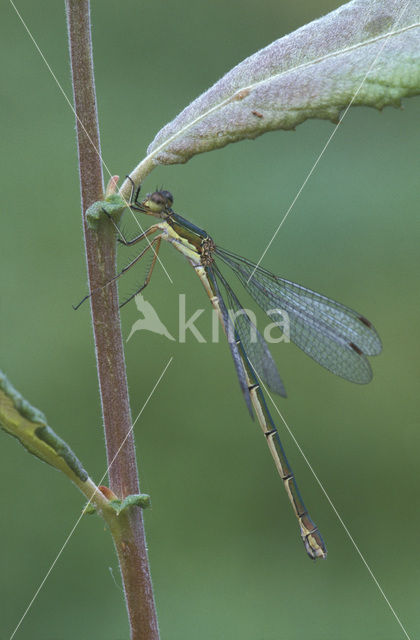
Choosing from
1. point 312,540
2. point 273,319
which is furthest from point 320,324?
point 312,540

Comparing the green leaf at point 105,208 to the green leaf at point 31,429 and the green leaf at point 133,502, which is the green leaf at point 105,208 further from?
the green leaf at point 133,502

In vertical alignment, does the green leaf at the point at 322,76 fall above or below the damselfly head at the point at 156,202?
below

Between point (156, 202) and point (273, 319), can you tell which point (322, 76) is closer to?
point (156, 202)

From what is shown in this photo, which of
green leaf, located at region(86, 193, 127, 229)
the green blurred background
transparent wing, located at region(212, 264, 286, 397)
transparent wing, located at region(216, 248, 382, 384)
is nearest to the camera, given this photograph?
green leaf, located at region(86, 193, 127, 229)

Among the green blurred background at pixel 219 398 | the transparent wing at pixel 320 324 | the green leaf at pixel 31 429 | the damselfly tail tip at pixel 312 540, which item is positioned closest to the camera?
the green leaf at pixel 31 429

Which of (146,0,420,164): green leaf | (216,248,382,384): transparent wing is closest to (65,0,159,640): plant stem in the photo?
(146,0,420,164): green leaf

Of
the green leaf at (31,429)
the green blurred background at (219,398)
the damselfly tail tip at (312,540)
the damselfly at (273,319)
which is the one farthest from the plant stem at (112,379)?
the green blurred background at (219,398)

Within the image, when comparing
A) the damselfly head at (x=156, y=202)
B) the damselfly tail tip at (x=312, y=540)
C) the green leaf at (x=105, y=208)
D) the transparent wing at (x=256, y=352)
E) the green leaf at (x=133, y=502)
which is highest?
the damselfly head at (x=156, y=202)

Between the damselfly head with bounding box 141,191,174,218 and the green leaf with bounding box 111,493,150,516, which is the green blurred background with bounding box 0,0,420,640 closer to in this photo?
the damselfly head with bounding box 141,191,174,218

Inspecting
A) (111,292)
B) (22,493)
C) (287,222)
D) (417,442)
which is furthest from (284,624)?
(111,292)
